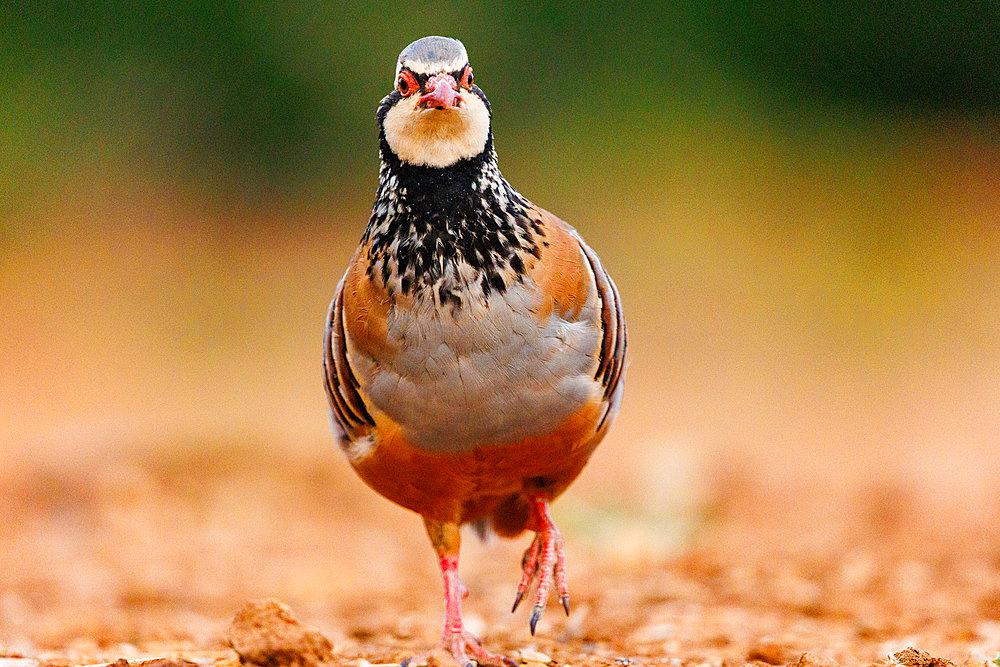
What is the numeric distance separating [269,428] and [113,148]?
4770mm

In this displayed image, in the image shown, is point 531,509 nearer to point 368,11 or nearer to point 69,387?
point 69,387

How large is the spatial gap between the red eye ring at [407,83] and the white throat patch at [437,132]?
2 centimetres

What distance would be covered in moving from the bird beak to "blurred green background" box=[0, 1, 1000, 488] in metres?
7.52

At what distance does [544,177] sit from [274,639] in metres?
9.41

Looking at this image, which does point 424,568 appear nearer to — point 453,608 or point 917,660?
point 453,608

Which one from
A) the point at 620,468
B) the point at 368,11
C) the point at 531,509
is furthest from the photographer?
the point at 368,11

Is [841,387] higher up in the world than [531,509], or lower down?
higher up

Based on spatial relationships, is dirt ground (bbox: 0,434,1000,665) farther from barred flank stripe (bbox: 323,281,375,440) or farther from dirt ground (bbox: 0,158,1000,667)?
barred flank stripe (bbox: 323,281,375,440)

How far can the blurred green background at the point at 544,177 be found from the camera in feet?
36.8

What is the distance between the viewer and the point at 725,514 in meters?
7.46

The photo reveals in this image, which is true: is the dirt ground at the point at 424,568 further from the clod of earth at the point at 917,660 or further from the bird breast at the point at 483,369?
the bird breast at the point at 483,369

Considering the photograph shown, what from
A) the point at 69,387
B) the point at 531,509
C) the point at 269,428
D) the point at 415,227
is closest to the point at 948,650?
the point at 531,509

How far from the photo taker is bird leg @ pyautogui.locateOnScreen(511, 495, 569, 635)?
3.99 m

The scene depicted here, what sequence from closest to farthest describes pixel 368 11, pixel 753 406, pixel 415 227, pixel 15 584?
pixel 415 227 → pixel 15 584 → pixel 753 406 → pixel 368 11
